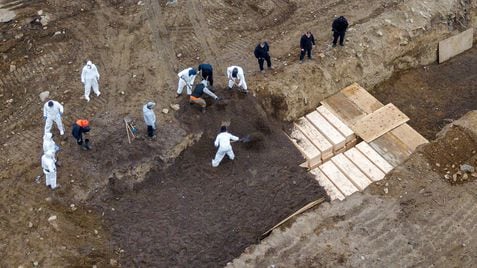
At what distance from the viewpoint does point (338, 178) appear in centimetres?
1324

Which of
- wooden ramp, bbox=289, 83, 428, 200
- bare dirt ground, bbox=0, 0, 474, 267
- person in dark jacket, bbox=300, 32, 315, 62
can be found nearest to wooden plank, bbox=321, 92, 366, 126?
wooden ramp, bbox=289, 83, 428, 200

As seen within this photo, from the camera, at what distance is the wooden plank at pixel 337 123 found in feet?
46.8

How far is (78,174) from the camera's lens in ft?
42.3

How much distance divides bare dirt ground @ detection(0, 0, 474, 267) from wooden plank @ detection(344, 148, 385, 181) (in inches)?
56.2

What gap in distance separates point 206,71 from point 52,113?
432 centimetres

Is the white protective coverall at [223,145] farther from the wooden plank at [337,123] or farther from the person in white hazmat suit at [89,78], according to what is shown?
the person in white hazmat suit at [89,78]

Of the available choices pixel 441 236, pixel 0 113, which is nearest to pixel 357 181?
pixel 441 236

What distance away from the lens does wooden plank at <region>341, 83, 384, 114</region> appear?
591 inches

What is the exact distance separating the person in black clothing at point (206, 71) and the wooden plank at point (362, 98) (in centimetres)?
431

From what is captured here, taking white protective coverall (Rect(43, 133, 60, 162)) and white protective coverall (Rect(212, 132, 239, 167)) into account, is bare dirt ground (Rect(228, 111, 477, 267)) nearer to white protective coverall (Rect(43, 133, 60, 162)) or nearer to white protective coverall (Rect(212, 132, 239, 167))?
white protective coverall (Rect(212, 132, 239, 167))

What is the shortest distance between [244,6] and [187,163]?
7.11 metres

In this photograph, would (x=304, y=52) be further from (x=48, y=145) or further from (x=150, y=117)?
(x=48, y=145)

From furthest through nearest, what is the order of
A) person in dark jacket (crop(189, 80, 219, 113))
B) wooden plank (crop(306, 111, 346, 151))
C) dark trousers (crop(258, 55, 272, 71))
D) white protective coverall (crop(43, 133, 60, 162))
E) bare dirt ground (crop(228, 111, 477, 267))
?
dark trousers (crop(258, 55, 272, 71)), wooden plank (crop(306, 111, 346, 151)), person in dark jacket (crop(189, 80, 219, 113)), white protective coverall (crop(43, 133, 60, 162)), bare dirt ground (crop(228, 111, 477, 267))

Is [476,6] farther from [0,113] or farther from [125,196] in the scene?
[0,113]
